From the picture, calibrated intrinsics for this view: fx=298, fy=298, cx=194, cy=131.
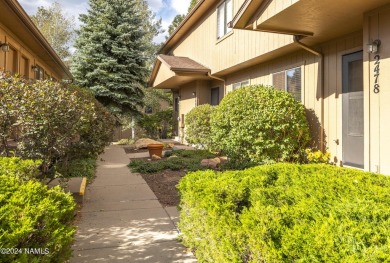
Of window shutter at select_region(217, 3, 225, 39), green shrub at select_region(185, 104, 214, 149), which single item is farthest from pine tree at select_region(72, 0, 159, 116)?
window shutter at select_region(217, 3, 225, 39)

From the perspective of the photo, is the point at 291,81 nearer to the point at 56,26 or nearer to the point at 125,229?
the point at 125,229

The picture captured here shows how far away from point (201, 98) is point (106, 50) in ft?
21.8

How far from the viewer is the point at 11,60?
9344 mm

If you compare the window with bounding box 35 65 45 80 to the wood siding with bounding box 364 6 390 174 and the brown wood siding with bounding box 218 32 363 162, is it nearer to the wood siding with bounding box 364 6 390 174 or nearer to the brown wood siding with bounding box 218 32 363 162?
the brown wood siding with bounding box 218 32 363 162

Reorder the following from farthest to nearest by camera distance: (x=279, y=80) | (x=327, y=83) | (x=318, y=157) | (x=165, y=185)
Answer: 1. (x=279, y=80)
2. (x=327, y=83)
3. (x=318, y=157)
4. (x=165, y=185)

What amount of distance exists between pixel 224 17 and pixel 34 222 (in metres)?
11.5

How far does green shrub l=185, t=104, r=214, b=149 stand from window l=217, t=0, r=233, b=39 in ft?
10.4

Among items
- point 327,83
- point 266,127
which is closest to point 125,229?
point 266,127

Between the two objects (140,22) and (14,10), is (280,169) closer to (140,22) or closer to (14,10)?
(14,10)

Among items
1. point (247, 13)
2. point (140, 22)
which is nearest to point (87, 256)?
point (247, 13)

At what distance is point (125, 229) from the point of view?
417 centimetres

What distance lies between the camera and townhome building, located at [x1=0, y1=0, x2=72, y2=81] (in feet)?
23.1

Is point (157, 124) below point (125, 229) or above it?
above

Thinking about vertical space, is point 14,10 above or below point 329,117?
above
